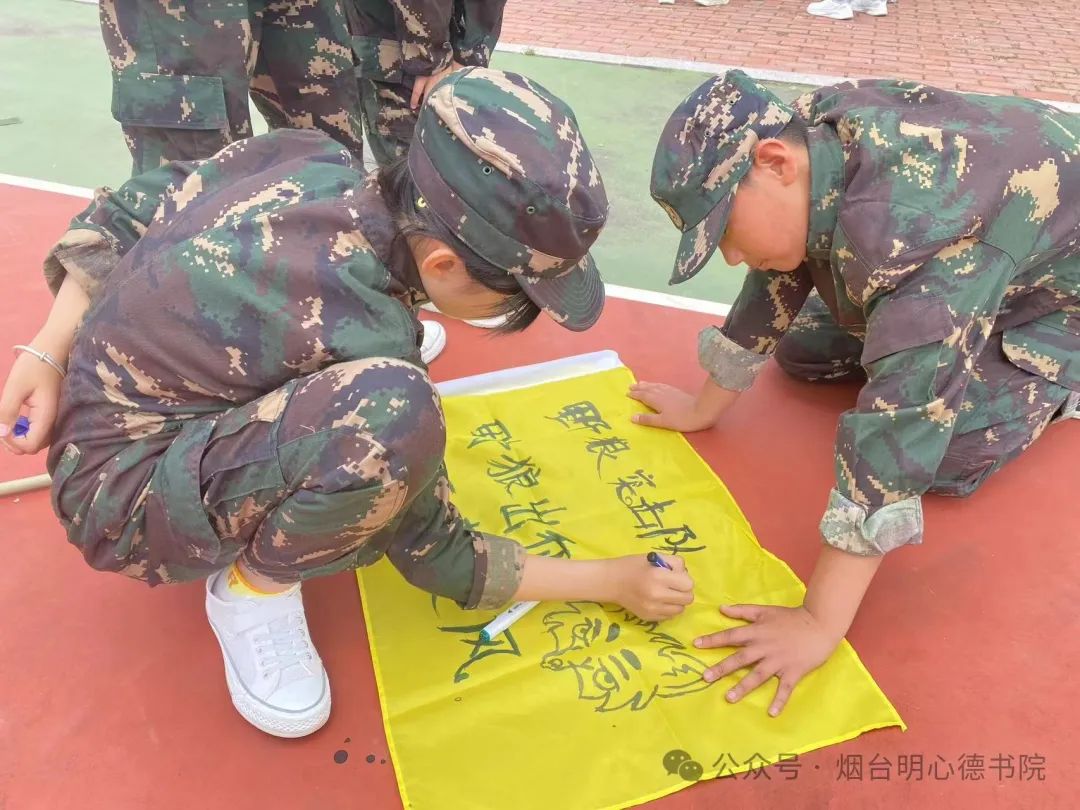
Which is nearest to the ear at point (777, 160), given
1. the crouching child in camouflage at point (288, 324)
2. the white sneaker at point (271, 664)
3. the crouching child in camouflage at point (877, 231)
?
the crouching child in camouflage at point (877, 231)

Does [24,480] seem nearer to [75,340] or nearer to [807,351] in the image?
[75,340]

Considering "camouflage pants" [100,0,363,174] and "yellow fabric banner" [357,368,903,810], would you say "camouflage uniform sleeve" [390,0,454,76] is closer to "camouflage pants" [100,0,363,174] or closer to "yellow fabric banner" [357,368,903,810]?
"camouflage pants" [100,0,363,174]

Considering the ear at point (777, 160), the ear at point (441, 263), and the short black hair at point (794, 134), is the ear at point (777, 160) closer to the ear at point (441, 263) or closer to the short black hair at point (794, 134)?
the short black hair at point (794, 134)

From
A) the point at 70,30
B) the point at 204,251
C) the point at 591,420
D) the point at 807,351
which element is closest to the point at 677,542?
the point at 591,420

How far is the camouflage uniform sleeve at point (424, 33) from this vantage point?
2.13m

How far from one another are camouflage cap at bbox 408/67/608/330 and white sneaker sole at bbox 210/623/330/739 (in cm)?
78

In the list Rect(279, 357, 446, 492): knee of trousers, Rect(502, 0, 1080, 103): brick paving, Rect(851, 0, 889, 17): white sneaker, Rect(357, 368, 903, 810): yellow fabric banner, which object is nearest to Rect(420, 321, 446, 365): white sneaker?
Rect(357, 368, 903, 810): yellow fabric banner

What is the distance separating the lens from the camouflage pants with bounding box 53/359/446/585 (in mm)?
1126

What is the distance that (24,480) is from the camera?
174 cm

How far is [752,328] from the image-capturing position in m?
1.90

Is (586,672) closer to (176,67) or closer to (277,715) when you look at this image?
(277,715)

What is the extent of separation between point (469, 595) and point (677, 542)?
19.4 inches

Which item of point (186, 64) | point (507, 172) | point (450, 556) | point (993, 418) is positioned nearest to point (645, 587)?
point (450, 556)

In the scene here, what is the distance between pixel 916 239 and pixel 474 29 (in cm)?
149
